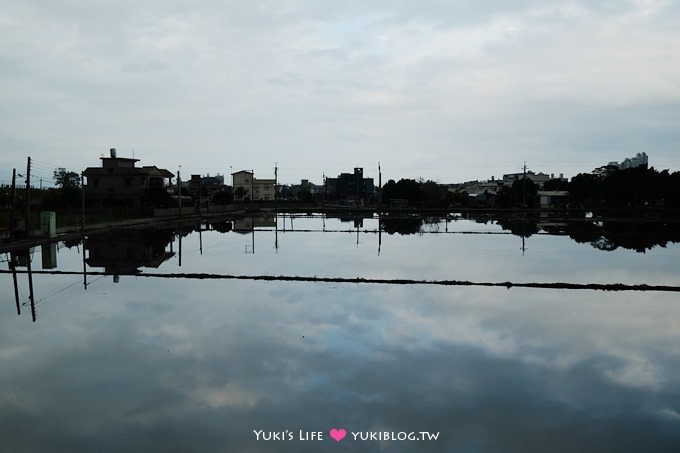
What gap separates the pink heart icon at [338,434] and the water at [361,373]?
9cm

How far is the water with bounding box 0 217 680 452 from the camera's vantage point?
22.5 feet

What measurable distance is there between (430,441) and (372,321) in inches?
235

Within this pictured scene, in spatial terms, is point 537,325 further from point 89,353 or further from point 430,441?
point 89,353

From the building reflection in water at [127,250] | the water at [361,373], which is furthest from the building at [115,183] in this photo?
the water at [361,373]

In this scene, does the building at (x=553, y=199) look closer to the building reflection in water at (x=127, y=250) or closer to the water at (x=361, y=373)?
the building reflection in water at (x=127, y=250)

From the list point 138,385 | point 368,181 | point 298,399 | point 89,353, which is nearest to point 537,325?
point 298,399

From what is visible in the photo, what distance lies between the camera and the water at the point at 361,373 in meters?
6.84

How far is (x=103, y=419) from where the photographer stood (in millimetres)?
7188

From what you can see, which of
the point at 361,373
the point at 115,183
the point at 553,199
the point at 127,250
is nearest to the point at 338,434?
Answer: the point at 361,373

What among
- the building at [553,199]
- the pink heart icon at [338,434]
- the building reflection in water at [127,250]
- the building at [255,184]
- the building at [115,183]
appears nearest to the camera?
the pink heart icon at [338,434]

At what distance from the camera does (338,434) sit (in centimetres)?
684

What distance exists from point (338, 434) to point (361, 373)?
7.13 feet

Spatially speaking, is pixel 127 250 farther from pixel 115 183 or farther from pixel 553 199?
pixel 553 199

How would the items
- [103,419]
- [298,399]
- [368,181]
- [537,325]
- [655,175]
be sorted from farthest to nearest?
[368,181] < [655,175] < [537,325] < [298,399] < [103,419]
